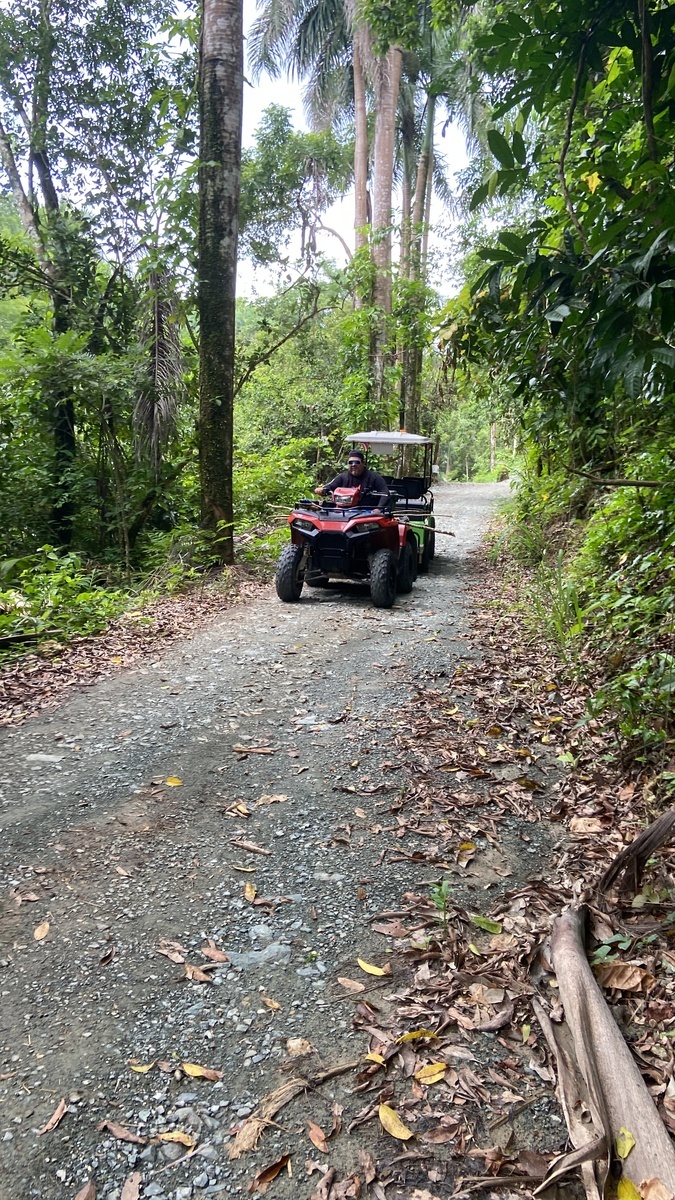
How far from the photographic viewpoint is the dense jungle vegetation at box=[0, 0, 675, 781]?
6.98ft

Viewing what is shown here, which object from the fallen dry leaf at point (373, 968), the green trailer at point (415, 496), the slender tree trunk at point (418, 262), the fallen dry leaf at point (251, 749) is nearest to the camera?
the fallen dry leaf at point (373, 968)

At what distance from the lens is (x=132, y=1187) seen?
5.43ft

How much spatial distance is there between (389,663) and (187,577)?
3.61 m

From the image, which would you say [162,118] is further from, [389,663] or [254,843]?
[254,843]

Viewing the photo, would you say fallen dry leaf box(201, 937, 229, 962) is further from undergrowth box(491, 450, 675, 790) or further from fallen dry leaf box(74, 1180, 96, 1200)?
undergrowth box(491, 450, 675, 790)

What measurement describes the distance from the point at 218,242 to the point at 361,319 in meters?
7.36

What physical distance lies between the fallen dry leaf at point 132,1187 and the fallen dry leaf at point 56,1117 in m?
0.26

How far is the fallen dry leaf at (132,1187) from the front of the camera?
163 centimetres

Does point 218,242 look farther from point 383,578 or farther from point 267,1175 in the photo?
point 267,1175

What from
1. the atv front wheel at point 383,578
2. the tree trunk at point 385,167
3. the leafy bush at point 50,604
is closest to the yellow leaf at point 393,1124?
the leafy bush at point 50,604

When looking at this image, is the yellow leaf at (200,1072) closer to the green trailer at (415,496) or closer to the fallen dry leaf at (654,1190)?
the fallen dry leaf at (654,1190)

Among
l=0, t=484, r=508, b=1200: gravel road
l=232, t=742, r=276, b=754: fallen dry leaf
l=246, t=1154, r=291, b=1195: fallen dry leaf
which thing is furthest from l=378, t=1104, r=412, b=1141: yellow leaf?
l=232, t=742, r=276, b=754: fallen dry leaf

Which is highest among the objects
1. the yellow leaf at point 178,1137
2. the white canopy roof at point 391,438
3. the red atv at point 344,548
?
the white canopy roof at point 391,438

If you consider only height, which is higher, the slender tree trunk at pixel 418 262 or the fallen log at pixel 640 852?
the slender tree trunk at pixel 418 262
